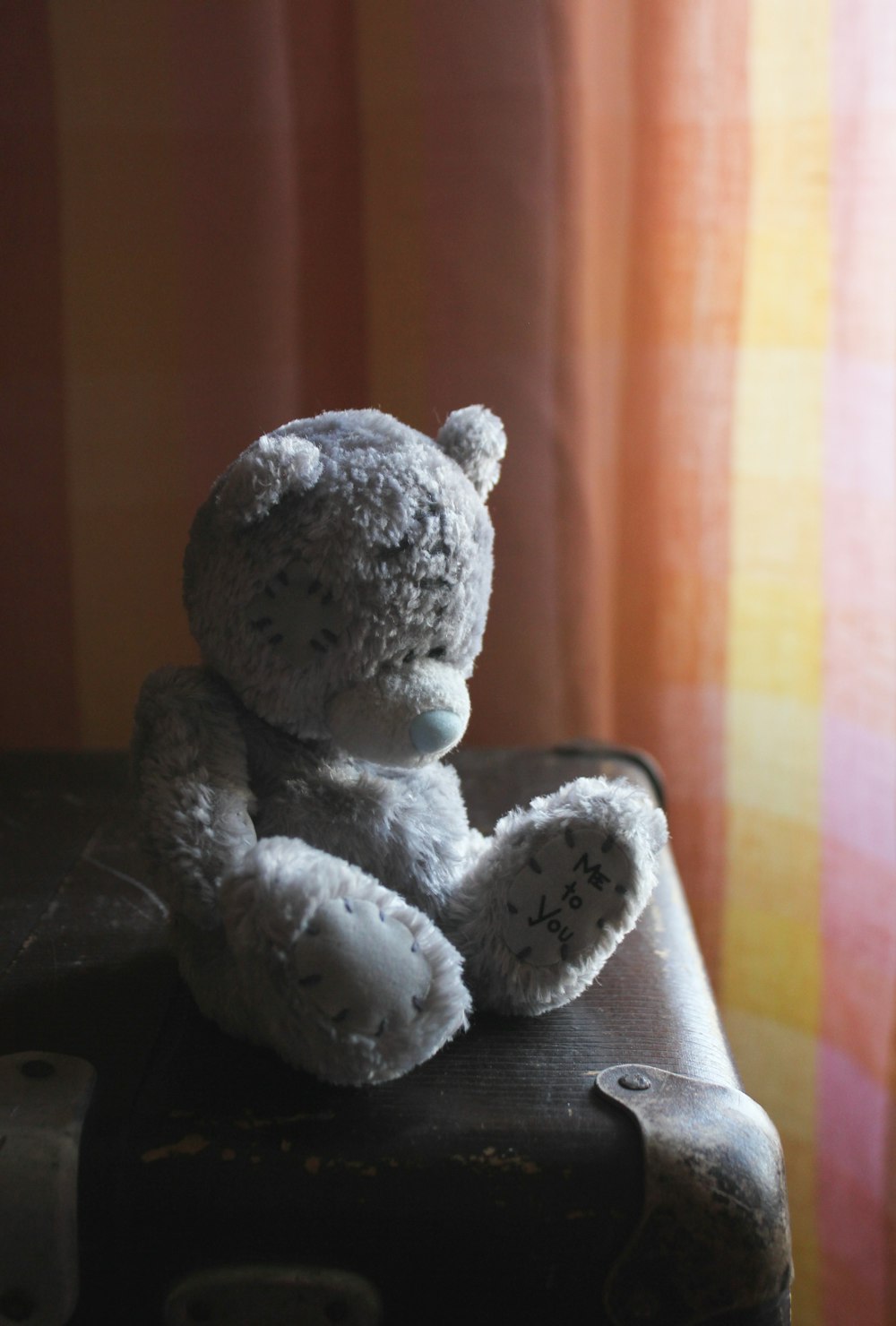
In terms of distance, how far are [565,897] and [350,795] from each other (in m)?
0.12

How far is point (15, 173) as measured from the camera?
98 cm

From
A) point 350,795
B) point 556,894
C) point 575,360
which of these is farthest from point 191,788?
point 575,360

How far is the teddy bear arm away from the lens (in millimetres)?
569

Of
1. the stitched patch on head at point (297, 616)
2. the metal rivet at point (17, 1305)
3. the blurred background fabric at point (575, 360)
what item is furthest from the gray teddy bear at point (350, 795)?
the blurred background fabric at point (575, 360)

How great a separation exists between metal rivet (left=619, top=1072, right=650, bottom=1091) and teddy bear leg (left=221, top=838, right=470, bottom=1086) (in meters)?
0.09

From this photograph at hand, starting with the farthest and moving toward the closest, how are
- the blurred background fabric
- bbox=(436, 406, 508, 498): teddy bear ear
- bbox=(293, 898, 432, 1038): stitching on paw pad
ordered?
the blurred background fabric < bbox=(436, 406, 508, 498): teddy bear ear < bbox=(293, 898, 432, 1038): stitching on paw pad

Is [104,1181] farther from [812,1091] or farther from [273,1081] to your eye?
[812,1091]

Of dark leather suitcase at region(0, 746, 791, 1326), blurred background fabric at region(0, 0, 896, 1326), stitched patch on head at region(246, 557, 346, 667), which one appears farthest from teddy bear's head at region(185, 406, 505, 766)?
blurred background fabric at region(0, 0, 896, 1326)

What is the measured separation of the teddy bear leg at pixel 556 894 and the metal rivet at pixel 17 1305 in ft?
0.80

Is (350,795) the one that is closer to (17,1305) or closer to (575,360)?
(17,1305)

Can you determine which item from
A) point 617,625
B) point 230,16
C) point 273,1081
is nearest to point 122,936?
point 273,1081

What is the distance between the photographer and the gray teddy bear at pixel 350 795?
530mm

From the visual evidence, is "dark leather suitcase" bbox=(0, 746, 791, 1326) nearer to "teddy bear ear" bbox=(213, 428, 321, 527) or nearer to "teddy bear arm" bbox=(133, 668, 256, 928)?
"teddy bear arm" bbox=(133, 668, 256, 928)

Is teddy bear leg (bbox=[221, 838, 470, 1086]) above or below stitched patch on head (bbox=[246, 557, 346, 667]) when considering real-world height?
below
